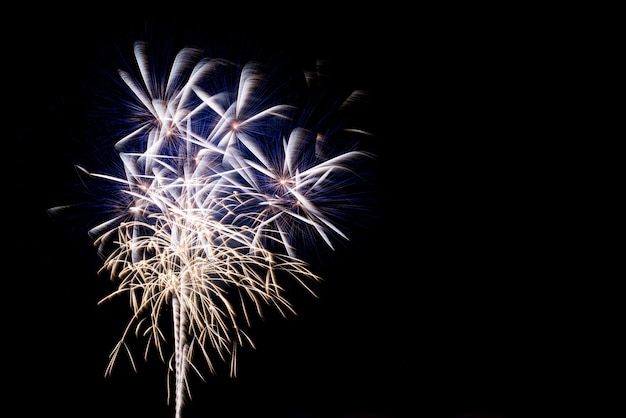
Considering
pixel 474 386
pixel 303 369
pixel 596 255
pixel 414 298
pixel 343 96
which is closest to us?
pixel 343 96

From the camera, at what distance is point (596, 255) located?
859 centimetres

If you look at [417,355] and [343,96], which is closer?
[343,96]

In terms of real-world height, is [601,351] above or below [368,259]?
below

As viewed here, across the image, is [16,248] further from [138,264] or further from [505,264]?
[505,264]

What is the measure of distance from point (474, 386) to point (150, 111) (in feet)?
23.5

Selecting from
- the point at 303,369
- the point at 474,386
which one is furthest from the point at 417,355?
the point at 303,369

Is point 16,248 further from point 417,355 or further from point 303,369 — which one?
point 417,355

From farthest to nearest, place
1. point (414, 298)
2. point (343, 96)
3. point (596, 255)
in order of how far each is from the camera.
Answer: point (414, 298) → point (596, 255) → point (343, 96)

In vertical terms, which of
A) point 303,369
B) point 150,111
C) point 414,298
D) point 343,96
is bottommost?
point 303,369

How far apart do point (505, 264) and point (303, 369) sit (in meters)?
5.64

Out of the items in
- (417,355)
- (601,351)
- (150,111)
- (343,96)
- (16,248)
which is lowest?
(601,351)

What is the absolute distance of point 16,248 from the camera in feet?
24.8

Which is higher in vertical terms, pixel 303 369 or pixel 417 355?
pixel 303 369

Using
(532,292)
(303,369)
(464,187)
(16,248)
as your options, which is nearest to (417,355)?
(303,369)
